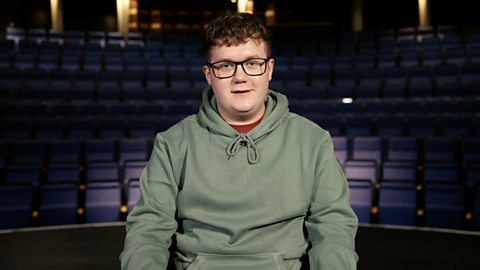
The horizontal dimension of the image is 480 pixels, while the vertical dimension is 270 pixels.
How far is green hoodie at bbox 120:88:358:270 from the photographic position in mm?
467

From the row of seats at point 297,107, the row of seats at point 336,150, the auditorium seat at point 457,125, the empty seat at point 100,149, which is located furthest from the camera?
the row of seats at point 297,107

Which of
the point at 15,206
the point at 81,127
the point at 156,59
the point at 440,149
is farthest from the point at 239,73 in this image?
the point at 156,59

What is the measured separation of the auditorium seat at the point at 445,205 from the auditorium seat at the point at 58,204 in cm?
115

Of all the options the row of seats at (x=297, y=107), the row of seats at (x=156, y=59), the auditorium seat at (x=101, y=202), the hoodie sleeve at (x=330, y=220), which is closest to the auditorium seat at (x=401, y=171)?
the row of seats at (x=297, y=107)

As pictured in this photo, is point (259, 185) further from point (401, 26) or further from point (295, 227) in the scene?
point (401, 26)

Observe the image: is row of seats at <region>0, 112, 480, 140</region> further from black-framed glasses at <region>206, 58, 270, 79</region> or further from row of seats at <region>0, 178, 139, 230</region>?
black-framed glasses at <region>206, 58, 270, 79</region>

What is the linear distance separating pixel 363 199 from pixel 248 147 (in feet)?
3.82

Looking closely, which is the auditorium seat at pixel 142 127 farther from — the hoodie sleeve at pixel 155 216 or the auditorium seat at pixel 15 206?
the hoodie sleeve at pixel 155 216

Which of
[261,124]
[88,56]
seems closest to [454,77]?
[88,56]

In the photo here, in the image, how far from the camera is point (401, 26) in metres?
5.47

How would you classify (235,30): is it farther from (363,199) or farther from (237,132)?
(363,199)

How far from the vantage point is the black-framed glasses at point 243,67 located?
48 cm

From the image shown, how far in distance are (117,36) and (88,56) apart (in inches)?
34.1

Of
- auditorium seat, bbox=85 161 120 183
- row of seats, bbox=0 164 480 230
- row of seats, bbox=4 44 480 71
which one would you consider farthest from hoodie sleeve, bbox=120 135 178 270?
row of seats, bbox=4 44 480 71
